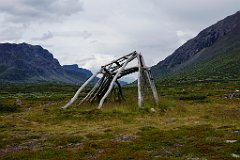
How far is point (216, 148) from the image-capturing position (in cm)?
2417

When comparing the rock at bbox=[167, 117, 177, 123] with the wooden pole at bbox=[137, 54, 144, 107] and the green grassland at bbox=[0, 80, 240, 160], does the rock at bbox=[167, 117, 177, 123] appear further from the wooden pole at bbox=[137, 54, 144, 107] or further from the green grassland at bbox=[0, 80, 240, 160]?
the wooden pole at bbox=[137, 54, 144, 107]

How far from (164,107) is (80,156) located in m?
27.0

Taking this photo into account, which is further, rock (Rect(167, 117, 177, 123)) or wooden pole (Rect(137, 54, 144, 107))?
wooden pole (Rect(137, 54, 144, 107))

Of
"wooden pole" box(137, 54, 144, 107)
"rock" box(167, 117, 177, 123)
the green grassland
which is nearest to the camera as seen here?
the green grassland

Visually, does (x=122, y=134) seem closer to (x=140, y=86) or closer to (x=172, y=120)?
(x=172, y=120)

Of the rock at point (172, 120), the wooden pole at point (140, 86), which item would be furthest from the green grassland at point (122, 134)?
the wooden pole at point (140, 86)

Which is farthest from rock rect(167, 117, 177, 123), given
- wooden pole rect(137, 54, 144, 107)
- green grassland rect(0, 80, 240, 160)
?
wooden pole rect(137, 54, 144, 107)

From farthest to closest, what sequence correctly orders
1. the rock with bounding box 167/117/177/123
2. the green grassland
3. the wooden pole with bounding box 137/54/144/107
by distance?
the wooden pole with bounding box 137/54/144/107 < the rock with bounding box 167/117/177/123 < the green grassland

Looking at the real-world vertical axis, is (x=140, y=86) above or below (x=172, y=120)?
above

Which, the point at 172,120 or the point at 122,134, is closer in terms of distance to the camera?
the point at 122,134

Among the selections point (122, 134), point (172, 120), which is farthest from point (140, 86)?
point (122, 134)

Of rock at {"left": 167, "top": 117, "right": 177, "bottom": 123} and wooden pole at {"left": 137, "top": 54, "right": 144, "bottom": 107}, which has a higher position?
wooden pole at {"left": 137, "top": 54, "right": 144, "bottom": 107}

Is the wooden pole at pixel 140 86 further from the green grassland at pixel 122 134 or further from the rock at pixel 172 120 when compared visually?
the rock at pixel 172 120

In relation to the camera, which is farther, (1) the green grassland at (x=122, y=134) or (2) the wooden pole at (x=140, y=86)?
(2) the wooden pole at (x=140, y=86)
